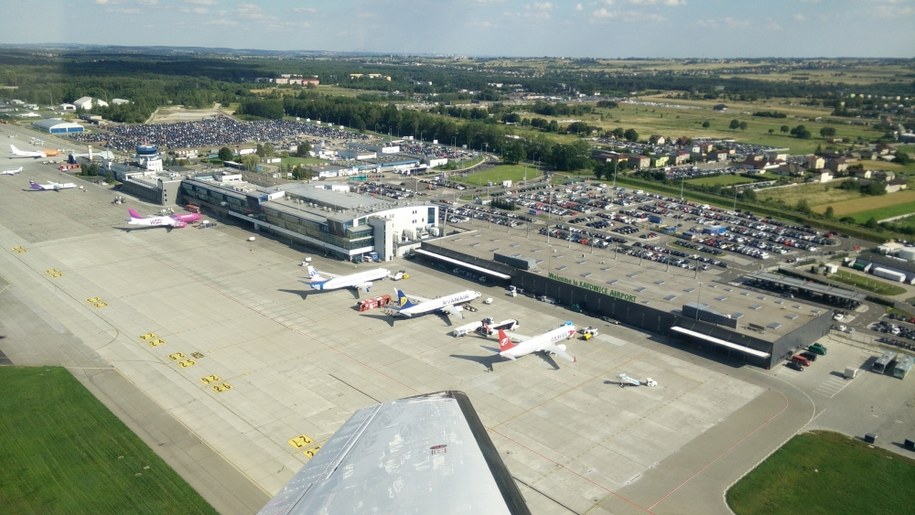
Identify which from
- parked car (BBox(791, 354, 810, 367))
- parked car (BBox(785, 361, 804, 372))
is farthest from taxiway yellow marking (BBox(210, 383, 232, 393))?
parked car (BBox(791, 354, 810, 367))

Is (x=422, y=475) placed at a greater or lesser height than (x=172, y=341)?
greater

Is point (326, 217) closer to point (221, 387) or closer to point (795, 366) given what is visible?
point (221, 387)

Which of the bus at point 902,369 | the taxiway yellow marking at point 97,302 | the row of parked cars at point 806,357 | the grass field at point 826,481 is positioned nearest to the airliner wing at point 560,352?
the grass field at point 826,481

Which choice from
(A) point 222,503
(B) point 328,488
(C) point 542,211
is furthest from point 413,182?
(B) point 328,488

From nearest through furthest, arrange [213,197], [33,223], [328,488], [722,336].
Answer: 1. [328,488]
2. [722,336]
3. [33,223]
4. [213,197]

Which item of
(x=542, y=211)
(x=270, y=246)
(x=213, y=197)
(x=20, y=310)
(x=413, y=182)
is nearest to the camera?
(x=20, y=310)

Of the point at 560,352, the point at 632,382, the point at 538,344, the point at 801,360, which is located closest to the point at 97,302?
the point at 538,344

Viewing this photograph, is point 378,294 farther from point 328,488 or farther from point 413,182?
point 413,182
